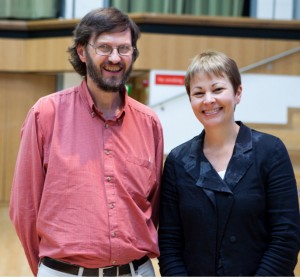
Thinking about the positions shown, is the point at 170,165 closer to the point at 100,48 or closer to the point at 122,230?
the point at 122,230

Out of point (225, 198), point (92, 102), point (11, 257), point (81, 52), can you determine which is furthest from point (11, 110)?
point (225, 198)

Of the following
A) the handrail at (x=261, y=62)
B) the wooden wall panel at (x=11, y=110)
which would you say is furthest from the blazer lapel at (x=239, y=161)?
the wooden wall panel at (x=11, y=110)

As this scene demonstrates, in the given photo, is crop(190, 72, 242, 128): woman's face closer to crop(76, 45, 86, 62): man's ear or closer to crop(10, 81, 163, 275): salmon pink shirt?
crop(10, 81, 163, 275): salmon pink shirt

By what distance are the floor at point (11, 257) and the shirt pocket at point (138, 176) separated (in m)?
2.83

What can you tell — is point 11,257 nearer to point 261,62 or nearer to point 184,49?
point 184,49

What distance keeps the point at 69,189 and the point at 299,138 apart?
523cm

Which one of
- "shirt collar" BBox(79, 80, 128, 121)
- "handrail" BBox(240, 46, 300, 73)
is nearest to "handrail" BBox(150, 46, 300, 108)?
"handrail" BBox(240, 46, 300, 73)

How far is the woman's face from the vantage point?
218 centimetres

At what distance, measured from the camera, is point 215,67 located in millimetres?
2182

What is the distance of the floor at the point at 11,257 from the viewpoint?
5.24m

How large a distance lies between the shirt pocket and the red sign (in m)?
5.71

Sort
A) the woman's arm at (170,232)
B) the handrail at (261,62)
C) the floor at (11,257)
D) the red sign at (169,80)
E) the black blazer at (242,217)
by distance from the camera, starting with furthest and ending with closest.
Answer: the red sign at (169,80)
the handrail at (261,62)
the floor at (11,257)
the woman's arm at (170,232)
the black blazer at (242,217)

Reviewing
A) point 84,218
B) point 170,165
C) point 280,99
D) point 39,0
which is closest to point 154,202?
point 170,165

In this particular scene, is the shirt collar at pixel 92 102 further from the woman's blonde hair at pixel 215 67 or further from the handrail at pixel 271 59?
the handrail at pixel 271 59
